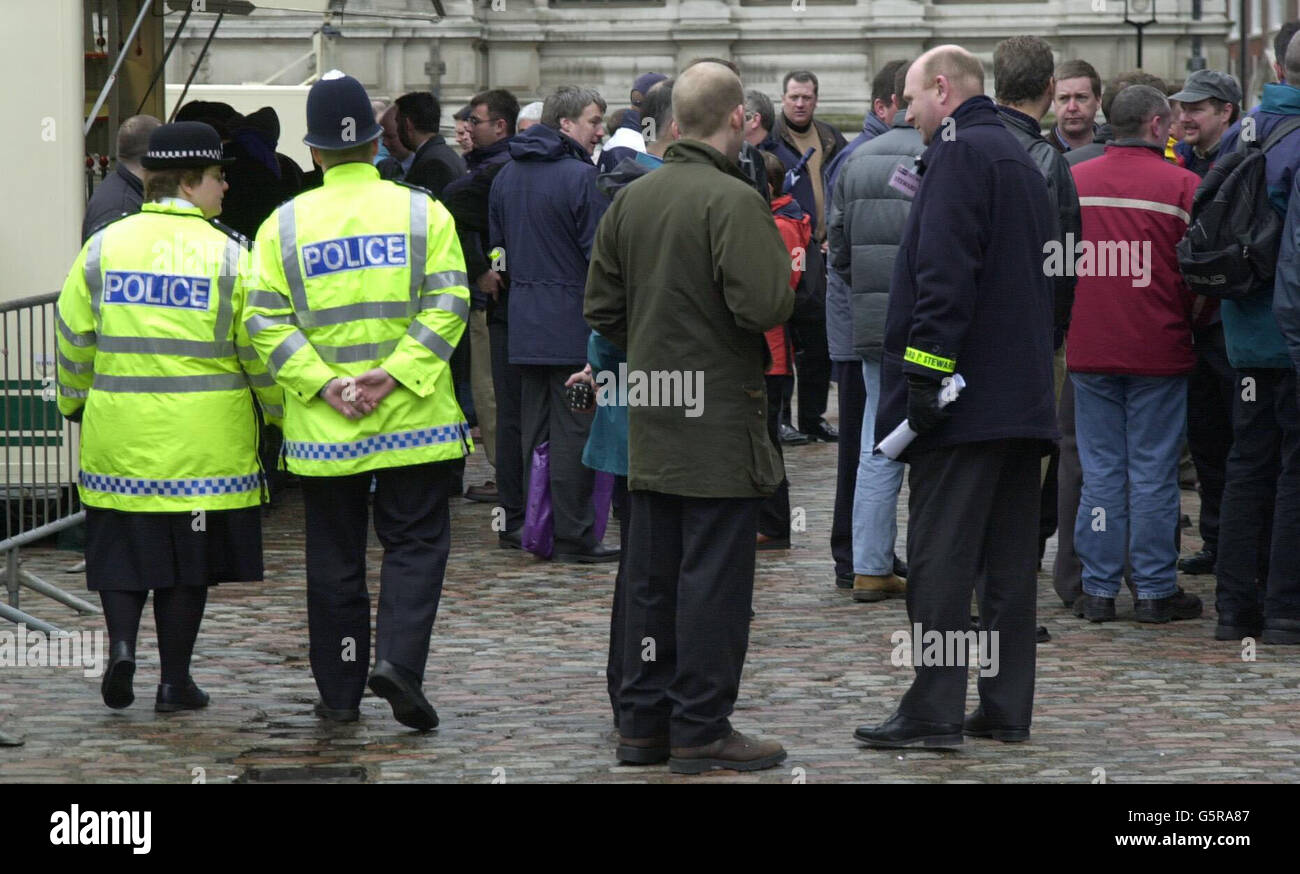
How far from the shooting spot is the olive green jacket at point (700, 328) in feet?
20.2

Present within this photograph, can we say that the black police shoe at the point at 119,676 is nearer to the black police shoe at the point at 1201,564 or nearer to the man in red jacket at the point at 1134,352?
the man in red jacket at the point at 1134,352

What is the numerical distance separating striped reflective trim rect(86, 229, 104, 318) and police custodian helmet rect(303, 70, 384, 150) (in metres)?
0.86

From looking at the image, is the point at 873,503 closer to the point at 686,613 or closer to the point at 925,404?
the point at 925,404

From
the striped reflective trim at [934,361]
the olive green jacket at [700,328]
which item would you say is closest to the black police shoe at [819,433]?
the striped reflective trim at [934,361]

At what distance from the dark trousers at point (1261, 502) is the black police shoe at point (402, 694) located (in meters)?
3.50

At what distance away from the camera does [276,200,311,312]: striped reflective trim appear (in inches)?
266

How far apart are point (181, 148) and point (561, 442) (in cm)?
352

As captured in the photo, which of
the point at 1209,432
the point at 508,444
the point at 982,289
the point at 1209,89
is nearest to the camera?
the point at 982,289

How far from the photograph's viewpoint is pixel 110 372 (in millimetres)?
7086

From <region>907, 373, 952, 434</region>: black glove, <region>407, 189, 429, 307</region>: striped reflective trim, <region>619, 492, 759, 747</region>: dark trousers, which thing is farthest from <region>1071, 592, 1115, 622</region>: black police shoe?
<region>407, 189, 429, 307</region>: striped reflective trim

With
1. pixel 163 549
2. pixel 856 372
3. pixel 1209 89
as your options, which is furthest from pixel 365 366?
pixel 1209 89

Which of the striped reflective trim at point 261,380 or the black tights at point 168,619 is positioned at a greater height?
the striped reflective trim at point 261,380

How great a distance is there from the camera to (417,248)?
6.79 metres
